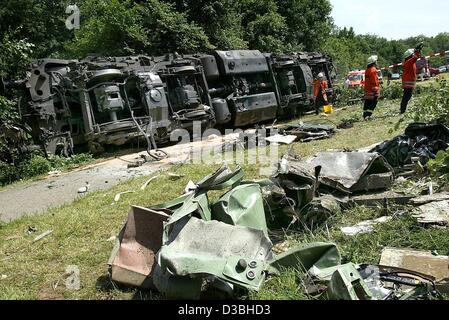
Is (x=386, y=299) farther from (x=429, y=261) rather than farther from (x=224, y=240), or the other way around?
(x=224, y=240)

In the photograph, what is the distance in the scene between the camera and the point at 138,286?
10.6ft

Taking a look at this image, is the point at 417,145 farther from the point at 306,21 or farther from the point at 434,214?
the point at 306,21

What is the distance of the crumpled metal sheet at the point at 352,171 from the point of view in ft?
14.5

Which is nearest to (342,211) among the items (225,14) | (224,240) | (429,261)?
(429,261)

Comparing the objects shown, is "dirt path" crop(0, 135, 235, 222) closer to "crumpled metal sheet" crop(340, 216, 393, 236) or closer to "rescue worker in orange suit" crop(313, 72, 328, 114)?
"crumpled metal sheet" crop(340, 216, 393, 236)

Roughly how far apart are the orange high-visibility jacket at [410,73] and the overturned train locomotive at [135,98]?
3581mm

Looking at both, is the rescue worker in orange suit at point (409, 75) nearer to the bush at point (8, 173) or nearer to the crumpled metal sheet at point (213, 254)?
the bush at point (8, 173)

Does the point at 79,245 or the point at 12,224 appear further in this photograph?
the point at 12,224

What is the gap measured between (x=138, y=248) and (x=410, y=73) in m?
9.18

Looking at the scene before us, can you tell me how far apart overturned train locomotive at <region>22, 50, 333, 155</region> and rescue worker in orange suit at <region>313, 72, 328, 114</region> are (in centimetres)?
206

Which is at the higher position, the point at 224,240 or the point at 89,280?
the point at 224,240

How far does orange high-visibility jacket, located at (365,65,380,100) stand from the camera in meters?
10.7

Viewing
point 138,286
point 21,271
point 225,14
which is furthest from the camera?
point 225,14
